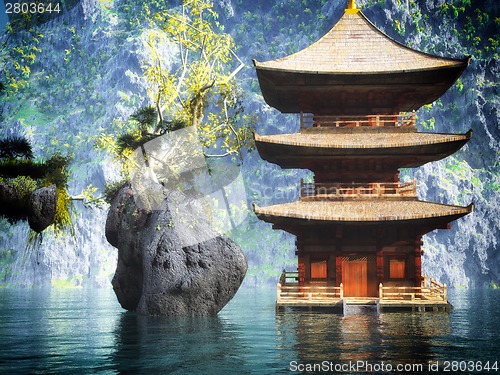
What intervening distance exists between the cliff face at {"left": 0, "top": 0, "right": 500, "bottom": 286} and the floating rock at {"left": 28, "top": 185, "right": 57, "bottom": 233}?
8773 cm

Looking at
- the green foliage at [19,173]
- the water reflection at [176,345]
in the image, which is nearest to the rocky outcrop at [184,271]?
the water reflection at [176,345]

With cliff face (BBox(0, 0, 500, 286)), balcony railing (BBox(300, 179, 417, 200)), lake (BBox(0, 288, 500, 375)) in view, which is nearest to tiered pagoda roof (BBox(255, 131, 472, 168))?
balcony railing (BBox(300, 179, 417, 200))

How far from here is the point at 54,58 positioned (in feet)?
551

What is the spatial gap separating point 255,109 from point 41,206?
130 m

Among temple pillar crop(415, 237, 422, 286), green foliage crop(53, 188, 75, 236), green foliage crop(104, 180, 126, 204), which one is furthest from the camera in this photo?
green foliage crop(104, 180, 126, 204)

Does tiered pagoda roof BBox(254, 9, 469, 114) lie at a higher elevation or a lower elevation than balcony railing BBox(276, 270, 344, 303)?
higher

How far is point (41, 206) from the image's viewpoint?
70.1ft

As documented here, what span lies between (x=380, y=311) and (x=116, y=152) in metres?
15.5

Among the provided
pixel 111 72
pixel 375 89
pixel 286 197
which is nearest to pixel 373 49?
pixel 375 89

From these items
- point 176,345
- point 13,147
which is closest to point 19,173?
point 13,147

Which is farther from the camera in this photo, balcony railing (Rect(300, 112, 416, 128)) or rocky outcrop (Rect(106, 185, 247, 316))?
balcony railing (Rect(300, 112, 416, 128))

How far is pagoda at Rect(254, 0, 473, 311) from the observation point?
1501 inches

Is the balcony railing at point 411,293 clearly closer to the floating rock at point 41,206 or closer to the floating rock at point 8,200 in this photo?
the floating rock at point 41,206

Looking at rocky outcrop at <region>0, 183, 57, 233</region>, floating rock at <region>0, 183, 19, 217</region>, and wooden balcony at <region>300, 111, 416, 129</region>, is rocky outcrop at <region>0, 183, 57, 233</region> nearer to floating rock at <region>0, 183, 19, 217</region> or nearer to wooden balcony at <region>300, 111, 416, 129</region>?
floating rock at <region>0, 183, 19, 217</region>
